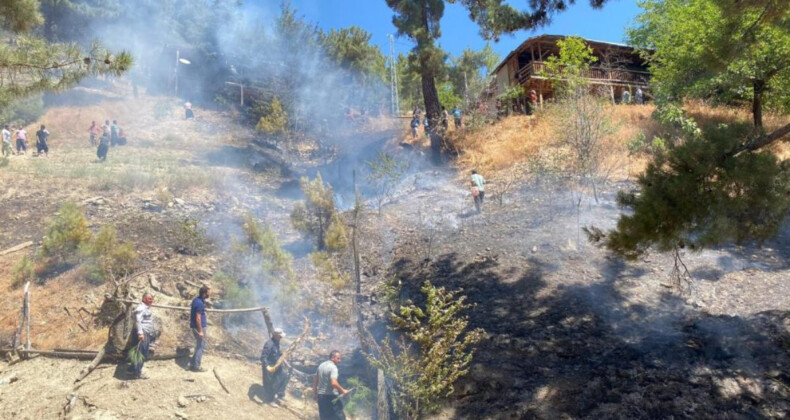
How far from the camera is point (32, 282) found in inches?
379

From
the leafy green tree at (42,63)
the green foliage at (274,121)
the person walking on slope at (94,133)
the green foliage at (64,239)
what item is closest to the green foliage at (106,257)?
the green foliage at (64,239)

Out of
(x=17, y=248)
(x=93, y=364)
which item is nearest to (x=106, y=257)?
(x=17, y=248)

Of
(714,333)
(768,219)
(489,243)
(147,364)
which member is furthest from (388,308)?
(768,219)

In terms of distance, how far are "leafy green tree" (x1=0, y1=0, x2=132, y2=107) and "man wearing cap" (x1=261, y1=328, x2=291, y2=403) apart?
13.8 feet

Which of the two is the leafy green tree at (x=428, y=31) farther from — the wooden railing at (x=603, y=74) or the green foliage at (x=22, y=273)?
the green foliage at (x=22, y=273)

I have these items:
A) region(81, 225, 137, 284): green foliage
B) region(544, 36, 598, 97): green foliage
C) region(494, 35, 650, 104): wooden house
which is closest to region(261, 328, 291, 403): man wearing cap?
region(81, 225, 137, 284): green foliage

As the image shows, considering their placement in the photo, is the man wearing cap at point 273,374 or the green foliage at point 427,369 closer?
the green foliage at point 427,369

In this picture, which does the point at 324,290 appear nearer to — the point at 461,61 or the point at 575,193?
the point at 575,193

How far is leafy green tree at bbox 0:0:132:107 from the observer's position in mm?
5301

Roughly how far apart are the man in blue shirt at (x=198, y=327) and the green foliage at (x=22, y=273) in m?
4.76

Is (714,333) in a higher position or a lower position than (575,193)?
lower

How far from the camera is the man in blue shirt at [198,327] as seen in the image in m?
7.05

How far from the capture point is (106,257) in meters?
9.55

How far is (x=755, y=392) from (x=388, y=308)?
18.7ft
